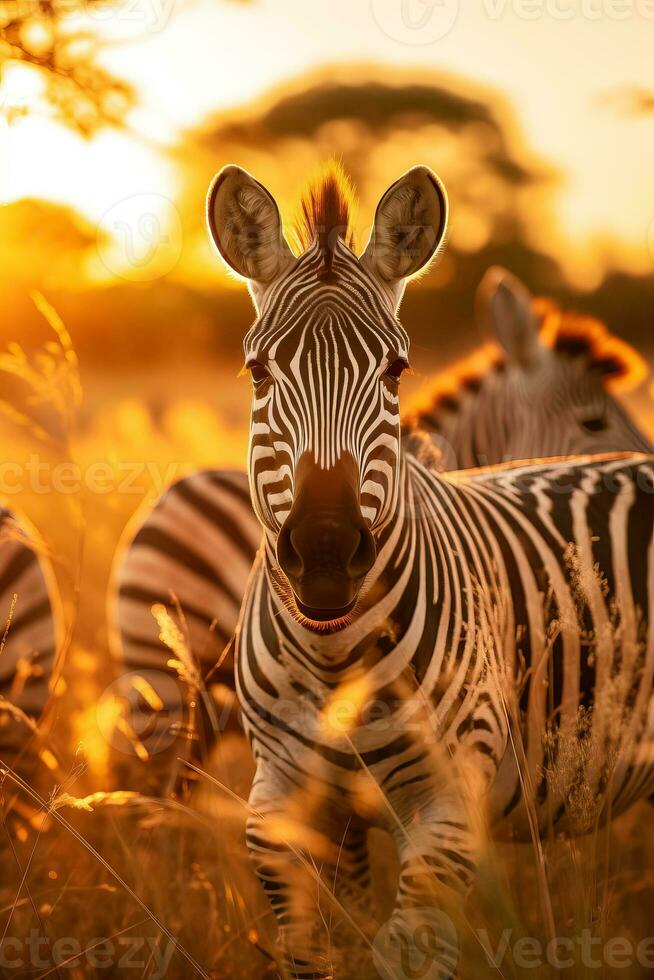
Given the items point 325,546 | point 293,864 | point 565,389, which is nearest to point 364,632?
point 325,546

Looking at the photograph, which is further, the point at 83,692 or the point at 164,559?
the point at 83,692

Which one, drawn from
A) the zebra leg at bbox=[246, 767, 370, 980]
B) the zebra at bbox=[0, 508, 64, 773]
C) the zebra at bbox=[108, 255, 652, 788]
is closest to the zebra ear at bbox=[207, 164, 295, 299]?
the zebra at bbox=[108, 255, 652, 788]

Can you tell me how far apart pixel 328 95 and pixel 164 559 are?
22.3 metres

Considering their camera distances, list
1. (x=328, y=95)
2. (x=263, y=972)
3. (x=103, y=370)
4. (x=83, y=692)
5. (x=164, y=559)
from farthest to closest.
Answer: (x=328, y=95) < (x=103, y=370) < (x=83, y=692) < (x=164, y=559) < (x=263, y=972)

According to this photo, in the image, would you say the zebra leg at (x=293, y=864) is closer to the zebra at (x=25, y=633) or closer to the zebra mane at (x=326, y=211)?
the zebra mane at (x=326, y=211)

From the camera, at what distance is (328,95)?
25391 mm

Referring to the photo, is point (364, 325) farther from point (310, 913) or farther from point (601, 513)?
point (310, 913)

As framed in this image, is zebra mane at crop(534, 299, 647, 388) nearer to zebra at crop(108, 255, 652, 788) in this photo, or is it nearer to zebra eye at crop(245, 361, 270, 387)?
zebra at crop(108, 255, 652, 788)

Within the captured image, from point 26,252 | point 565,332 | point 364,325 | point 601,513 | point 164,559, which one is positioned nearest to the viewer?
point 364,325

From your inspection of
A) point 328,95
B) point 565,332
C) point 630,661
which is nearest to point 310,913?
point 630,661

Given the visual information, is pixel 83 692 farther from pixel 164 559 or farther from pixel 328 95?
pixel 328 95

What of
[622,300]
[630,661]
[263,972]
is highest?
[622,300]

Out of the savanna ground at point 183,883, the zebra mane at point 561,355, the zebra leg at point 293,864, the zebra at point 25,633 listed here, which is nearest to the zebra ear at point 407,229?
the savanna ground at point 183,883

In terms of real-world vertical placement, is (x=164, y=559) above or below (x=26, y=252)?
below
